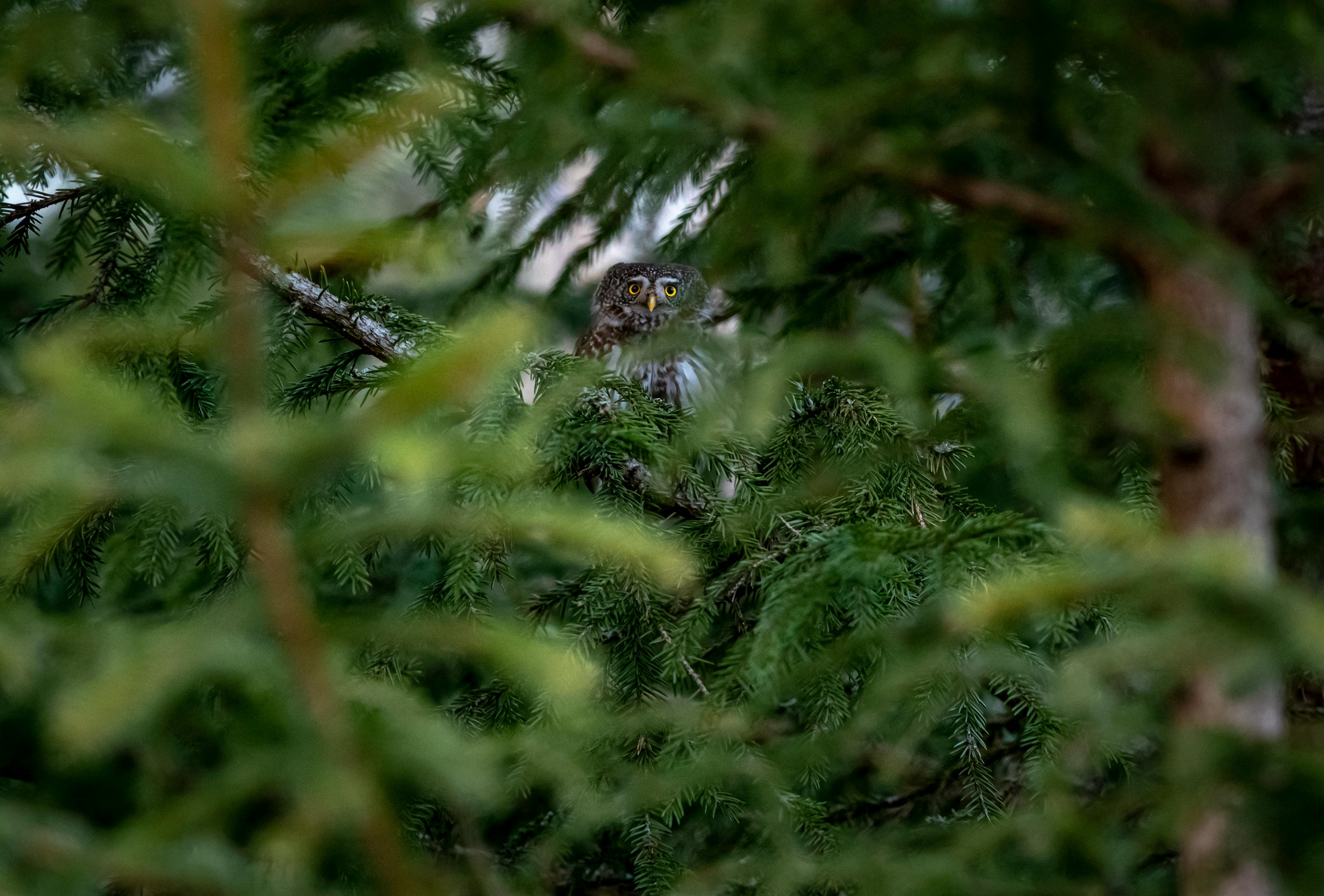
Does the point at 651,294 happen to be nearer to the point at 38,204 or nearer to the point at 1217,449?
the point at 1217,449

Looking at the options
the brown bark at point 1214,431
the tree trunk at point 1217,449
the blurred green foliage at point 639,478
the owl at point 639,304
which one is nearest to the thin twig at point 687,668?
the blurred green foliage at point 639,478

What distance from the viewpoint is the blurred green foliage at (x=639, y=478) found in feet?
2.92

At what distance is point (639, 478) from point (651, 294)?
6.97 feet

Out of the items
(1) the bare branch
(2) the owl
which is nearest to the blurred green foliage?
(1) the bare branch

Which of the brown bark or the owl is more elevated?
the brown bark

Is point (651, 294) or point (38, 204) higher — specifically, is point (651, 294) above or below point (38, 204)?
below

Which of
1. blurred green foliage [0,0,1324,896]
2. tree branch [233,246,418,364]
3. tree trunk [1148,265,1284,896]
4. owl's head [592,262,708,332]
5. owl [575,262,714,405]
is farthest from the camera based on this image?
owl's head [592,262,708,332]

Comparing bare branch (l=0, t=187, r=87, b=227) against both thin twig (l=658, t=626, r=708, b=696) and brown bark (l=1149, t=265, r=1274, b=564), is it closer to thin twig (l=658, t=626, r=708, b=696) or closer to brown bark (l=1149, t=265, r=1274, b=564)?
thin twig (l=658, t=626, r=708, b=696)

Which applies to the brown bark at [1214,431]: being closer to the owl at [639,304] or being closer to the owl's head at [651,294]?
the owl at [639,304]

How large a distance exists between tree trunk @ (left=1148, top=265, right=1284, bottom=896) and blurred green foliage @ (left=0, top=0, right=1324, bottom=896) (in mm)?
91

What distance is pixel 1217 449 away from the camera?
2.21 meters

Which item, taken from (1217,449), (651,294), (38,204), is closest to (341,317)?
(38,204)

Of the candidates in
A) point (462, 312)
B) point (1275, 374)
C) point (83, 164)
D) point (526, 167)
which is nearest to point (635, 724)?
point (526, 167)

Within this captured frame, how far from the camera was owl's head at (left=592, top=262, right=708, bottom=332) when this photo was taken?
423cm
